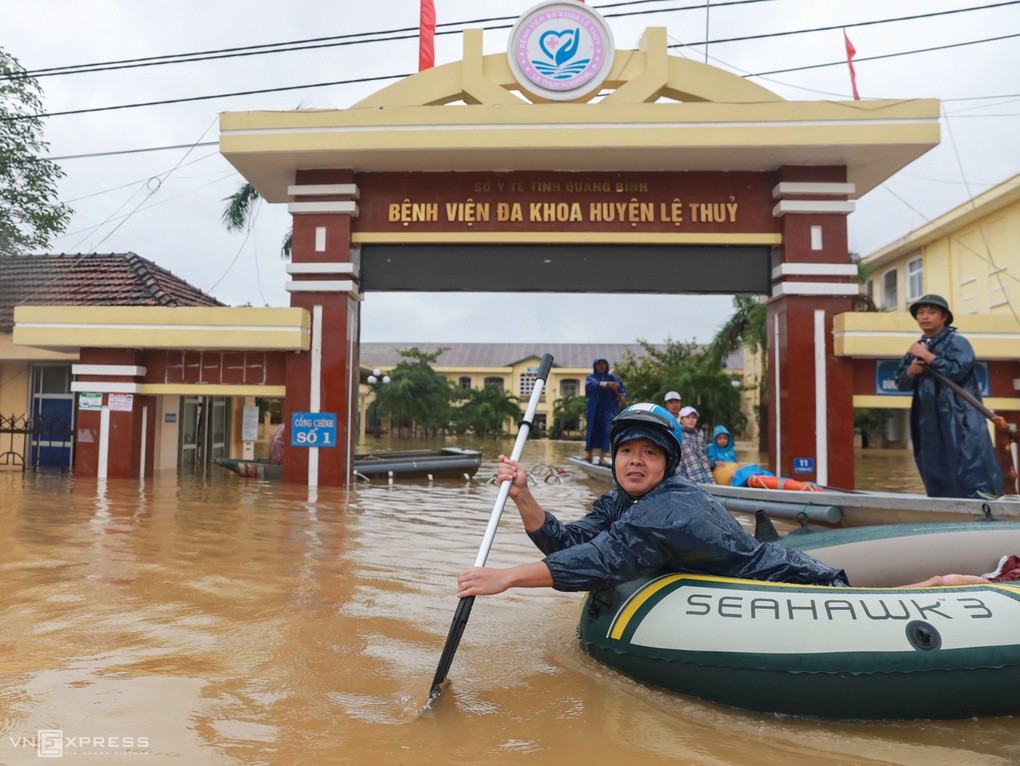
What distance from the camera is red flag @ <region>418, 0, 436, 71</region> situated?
11031 millimetres

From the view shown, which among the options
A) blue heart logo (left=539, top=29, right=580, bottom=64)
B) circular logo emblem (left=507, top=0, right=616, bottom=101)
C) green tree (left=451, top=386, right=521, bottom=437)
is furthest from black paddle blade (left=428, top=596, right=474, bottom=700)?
green tree (left=451, top=386, right=521, bottom=437)

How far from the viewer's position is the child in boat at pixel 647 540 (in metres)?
2.84

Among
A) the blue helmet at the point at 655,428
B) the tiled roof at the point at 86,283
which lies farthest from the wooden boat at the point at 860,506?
the tiled roof at the point at 86,283

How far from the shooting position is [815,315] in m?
9.98

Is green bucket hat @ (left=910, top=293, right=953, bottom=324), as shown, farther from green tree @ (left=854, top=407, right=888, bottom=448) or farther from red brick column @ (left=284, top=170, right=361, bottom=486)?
green tree @ (left=854, top=407, right=888, bottom=448)

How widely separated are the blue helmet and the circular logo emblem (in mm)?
8252

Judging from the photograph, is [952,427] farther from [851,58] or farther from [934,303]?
[851,58]

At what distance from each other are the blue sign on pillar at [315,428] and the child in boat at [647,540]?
7.46 m

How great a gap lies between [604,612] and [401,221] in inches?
327

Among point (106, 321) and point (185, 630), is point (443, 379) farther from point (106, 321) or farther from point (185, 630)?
point (185, 630)

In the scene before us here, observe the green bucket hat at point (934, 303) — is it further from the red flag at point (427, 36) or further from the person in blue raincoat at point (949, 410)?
the red flag at point (427, 36)

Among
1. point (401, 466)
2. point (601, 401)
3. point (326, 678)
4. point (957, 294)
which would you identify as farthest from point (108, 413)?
point (957, 294)

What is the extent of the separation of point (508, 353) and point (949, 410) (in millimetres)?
41083

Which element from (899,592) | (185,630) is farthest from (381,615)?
(899,592)
